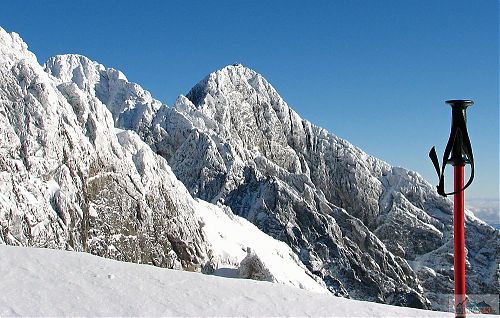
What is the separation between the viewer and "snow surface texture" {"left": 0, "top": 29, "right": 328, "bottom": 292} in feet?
105

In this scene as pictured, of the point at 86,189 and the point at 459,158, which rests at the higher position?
the point at 86,189

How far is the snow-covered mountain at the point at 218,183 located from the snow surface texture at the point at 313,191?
0.21 metres

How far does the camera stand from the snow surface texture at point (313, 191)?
73.2 m

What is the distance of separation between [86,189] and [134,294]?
101ft

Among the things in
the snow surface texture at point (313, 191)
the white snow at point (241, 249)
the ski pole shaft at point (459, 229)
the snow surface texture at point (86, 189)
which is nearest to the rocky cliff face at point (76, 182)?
the snow surface texture at point (86, 189)

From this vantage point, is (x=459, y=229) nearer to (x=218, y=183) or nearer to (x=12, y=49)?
(x=12, y=49)

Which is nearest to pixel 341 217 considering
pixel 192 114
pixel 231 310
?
pixel 192 114

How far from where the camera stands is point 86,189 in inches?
1455

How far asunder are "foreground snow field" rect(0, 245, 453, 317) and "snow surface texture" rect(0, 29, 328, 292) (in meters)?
23.0

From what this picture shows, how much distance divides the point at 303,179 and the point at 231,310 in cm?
7934

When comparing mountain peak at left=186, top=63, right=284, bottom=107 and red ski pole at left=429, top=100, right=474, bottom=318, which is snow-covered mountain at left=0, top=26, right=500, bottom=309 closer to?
mountain peak at left=186, top=63, right=284, bottom=107

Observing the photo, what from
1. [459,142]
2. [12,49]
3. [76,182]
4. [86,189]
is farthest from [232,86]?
[459,142]

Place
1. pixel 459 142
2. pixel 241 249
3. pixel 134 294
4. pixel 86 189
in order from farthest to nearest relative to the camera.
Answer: pixel 241 249
pixel 86 189
pixel 134 294
pixel 459 142

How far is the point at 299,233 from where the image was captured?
73.5 metres
